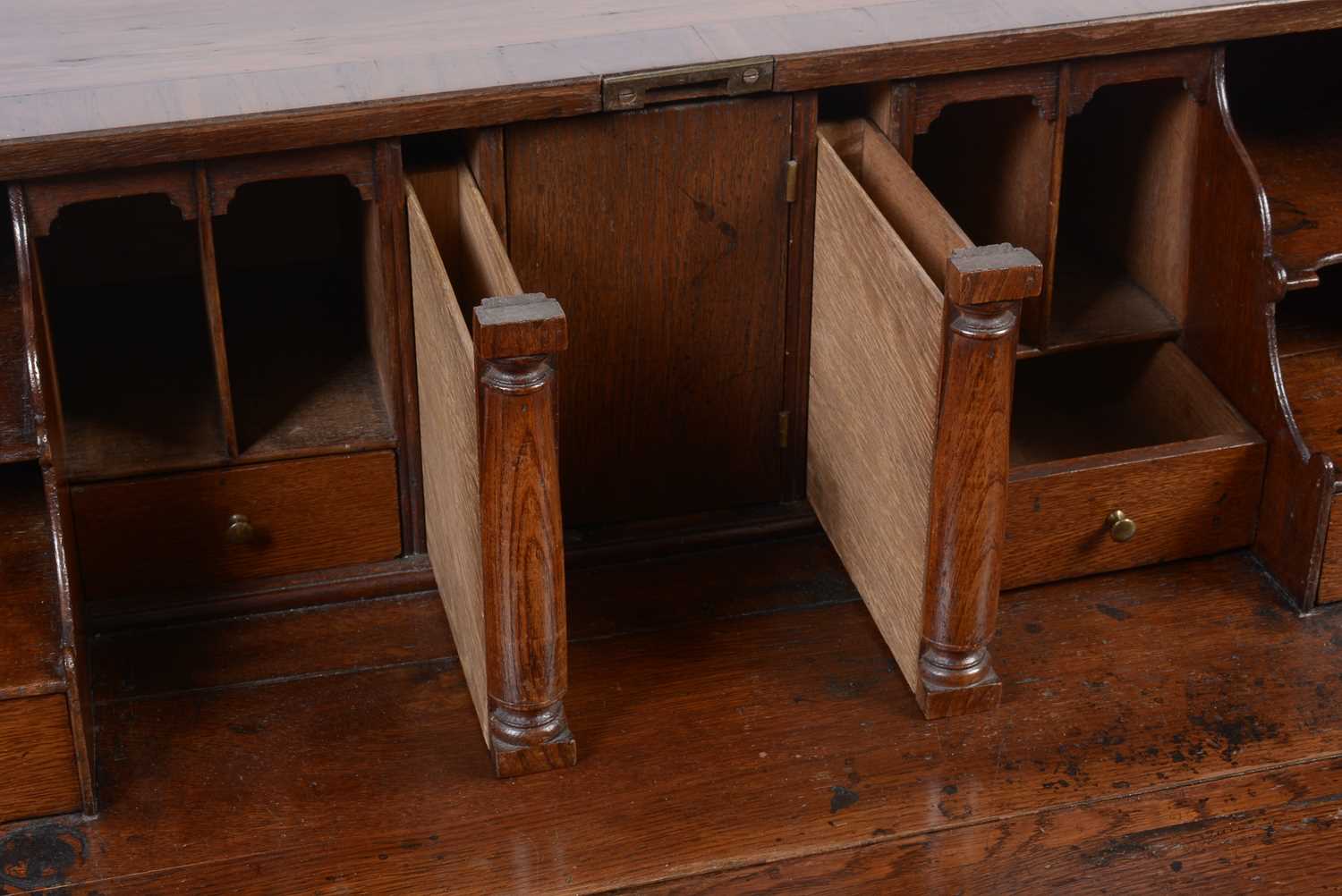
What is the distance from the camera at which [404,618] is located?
2125 millimetres

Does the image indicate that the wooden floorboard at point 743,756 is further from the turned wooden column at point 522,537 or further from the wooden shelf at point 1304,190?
the wooden shelf at point 1304,190

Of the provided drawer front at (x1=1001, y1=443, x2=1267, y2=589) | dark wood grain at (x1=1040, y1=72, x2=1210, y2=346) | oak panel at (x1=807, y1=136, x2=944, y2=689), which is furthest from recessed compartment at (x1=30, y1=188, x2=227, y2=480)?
dark wood grain at (x1=1040, y1=72, x2=1210, y2=346)

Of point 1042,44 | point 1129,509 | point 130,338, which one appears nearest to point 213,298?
point 130,338

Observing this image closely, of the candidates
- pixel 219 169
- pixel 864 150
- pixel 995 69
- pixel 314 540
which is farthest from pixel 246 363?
pixel 995 69

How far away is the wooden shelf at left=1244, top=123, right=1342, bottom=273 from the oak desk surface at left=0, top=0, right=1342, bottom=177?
21cm

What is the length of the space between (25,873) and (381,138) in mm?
799

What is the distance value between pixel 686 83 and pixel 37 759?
94 cm

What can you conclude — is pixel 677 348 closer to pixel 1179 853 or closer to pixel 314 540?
pixel 314 540

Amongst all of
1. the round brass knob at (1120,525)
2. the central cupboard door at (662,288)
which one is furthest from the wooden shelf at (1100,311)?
the central cupboard door at (662,288)

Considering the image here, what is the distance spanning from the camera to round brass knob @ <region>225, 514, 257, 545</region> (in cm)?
207

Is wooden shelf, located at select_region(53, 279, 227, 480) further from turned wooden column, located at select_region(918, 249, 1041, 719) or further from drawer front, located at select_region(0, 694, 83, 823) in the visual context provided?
turned wooden column, located at select_region(918, 249, 1041, 719)

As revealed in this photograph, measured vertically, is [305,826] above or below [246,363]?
below

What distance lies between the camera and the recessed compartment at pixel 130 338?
2.09 metres

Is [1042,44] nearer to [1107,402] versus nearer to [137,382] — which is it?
[1107,402]
